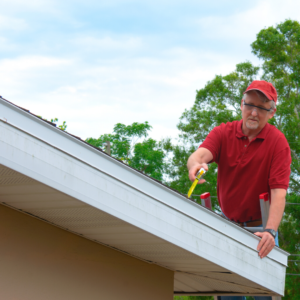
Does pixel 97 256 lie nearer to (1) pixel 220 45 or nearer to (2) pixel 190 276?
(2) pixel 190 276

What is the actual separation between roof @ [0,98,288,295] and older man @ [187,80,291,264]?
0.49 metres

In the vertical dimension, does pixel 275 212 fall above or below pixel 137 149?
below

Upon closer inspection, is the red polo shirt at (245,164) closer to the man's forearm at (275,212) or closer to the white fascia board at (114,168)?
the man's forearm at (275,212)

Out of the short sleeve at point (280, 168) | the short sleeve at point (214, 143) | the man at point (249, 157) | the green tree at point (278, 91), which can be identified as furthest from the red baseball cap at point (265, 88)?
the green tree at point (278, 91)

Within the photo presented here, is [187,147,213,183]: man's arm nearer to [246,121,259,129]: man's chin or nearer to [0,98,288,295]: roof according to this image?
[246,121,259,129]: man's chin

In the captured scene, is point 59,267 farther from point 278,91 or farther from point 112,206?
point 278,91

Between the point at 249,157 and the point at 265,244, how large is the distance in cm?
74

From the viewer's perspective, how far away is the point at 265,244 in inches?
116

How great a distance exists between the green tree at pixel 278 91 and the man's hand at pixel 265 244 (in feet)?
62.1

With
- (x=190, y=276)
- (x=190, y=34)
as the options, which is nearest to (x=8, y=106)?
(x=190, y=276)

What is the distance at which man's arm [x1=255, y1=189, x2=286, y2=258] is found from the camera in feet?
9.68

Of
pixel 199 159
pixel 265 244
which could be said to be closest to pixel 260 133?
pixel 199 159

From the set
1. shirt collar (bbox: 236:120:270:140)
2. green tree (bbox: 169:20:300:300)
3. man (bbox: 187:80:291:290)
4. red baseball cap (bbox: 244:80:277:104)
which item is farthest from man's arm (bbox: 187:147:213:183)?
green tree (bbox: 169:20:300:300)

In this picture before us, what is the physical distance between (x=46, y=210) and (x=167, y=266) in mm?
1291
